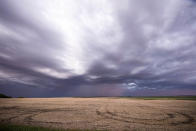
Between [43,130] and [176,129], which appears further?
[176,129]

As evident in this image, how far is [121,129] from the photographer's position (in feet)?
47.5

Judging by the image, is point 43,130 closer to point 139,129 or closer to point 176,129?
point 139,129

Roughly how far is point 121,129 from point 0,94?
438ft

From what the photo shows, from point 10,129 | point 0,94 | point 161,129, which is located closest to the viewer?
point 10,129

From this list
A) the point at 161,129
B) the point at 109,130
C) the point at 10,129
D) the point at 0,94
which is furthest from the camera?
the point at 0,94

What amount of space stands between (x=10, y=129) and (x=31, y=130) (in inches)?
79.9

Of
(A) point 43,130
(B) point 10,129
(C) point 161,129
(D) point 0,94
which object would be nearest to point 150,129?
(C) point 161,129

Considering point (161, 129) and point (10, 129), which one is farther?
point (161, 129)

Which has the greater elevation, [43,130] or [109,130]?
Answer: [43,130]

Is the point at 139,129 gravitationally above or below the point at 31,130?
below

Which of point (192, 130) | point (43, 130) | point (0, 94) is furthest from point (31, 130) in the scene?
point (0, 94)

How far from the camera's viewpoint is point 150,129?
14.6 meters

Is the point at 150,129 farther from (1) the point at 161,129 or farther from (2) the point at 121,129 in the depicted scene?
(2) the point at 121,129

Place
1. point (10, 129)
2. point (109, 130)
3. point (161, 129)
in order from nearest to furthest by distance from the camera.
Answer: point (10, 129) < point (109, 130) < point (161, 129)
